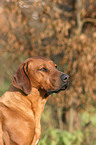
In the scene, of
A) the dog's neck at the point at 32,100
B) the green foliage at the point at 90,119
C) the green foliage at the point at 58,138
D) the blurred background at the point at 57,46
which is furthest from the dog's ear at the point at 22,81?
the green foliage at the point at 90,119

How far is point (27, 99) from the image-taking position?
9.23ft

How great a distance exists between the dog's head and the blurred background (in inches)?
101

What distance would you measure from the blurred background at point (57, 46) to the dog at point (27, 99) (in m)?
2.63

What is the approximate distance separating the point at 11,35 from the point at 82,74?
2.28 m

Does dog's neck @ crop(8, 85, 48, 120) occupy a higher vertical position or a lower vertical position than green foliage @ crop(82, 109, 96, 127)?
higher

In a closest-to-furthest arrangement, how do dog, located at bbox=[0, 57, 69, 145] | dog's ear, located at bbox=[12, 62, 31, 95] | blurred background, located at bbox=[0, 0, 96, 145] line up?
dog, located at bbox=[0, 57, 69, 145] → dog's ear, located at bbox=[12, 62, 31, 95] → blurred background, located at bbox=[0, 0, 96, 145]

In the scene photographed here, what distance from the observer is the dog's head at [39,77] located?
2729mm

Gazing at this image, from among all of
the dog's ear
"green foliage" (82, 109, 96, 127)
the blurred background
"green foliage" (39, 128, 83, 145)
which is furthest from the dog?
"green foliage" (82, 109, 96, 127)

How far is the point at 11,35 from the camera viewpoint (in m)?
5.96

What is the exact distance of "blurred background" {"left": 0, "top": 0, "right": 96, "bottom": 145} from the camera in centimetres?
585

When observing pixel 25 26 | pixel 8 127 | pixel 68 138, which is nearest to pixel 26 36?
pixel 25 26

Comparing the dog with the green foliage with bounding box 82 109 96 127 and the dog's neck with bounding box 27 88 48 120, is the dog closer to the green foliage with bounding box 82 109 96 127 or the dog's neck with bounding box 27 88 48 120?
the dog's neck with bounding box 27 88 48 120

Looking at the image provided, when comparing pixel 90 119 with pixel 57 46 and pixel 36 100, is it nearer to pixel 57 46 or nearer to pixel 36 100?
pixel 57 46

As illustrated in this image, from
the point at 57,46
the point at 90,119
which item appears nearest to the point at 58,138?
the point at 90,119
